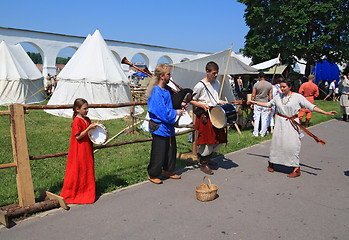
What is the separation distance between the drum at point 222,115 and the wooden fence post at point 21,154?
9.36ft

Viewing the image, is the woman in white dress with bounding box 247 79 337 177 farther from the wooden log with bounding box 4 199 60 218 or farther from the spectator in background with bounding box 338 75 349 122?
the spectator in background with bounding box 338 75 349 122

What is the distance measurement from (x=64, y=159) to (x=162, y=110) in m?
3.23

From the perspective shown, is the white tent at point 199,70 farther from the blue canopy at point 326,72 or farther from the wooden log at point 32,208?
the blue canopy at point 326,72

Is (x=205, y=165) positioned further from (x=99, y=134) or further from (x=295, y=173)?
(x=99, y=134)

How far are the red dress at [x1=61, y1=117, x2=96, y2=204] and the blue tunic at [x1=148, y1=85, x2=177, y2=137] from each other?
1028mm

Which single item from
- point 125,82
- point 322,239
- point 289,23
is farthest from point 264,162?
point 289,23

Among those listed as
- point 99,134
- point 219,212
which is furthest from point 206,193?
point 99,134

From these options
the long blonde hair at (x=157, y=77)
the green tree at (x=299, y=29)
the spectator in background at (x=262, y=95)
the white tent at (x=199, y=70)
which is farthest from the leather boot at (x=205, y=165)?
the green tree at (x=299, y=29)

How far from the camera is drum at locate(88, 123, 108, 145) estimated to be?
3.99m

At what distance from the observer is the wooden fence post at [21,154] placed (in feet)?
12.1

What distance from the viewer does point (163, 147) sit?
4758 millimetres

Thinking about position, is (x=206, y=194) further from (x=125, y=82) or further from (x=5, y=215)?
(x=125, y=82)

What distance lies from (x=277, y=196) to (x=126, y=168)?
2.76 metres

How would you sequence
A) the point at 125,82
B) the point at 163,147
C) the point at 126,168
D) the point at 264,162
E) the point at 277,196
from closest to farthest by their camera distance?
the point at 277,196
the point at 163,147
the point at 126,168
the point at 264,162
the point at 125,82
